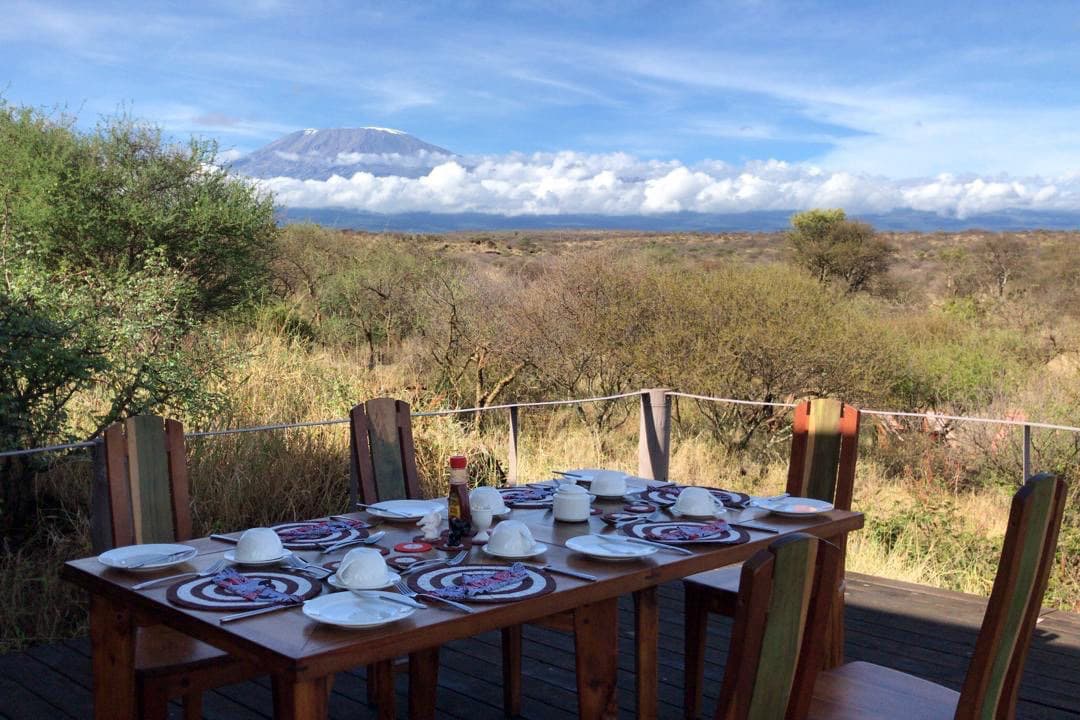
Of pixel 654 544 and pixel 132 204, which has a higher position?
pixel 132 204

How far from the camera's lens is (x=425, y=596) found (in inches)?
80.4

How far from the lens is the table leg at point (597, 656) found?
2.42 meters

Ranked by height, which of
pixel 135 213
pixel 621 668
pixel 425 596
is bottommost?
pixel 621 668

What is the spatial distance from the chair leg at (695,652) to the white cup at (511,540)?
0.89 m

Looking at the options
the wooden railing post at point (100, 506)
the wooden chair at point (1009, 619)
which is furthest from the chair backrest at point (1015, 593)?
the wooden railing post at point (100, 506)

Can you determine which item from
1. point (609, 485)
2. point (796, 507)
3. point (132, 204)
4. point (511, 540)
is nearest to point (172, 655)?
point (511, 540)

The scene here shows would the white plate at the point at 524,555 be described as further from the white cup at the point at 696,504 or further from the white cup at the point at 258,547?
the white cup at the point at 696,504

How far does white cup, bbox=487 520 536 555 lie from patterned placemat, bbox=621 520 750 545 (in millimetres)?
360

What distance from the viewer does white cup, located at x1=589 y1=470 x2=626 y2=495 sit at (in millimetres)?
3148

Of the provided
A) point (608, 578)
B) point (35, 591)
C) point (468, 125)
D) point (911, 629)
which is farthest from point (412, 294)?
point (468, 125)

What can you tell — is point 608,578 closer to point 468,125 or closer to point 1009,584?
point 1009,584

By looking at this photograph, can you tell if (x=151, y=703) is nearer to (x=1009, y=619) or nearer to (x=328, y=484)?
(x=1009, y=619)

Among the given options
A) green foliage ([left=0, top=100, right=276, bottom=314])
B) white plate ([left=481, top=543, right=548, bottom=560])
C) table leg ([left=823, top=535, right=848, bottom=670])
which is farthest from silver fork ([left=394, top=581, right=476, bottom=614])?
green foliage ([left=0, top=100, right=276, bottom=314])

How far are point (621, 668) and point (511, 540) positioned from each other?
1299mm
